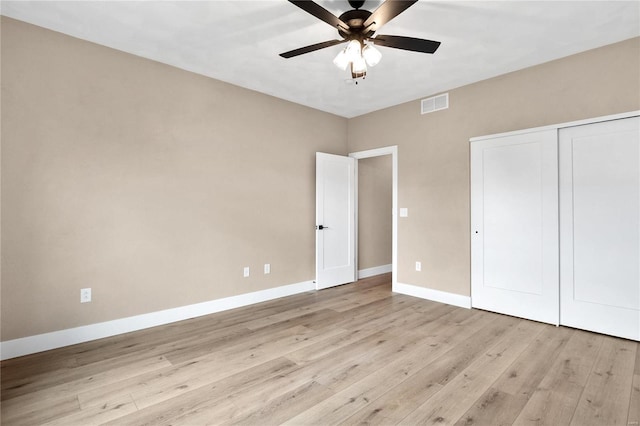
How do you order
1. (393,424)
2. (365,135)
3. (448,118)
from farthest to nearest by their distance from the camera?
1. (365,135)
2. (448,118)
3. (393,424)

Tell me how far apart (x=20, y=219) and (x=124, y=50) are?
184 centimetres

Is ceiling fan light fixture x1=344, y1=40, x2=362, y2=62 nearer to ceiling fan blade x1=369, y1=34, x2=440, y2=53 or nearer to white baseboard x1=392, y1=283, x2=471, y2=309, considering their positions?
ceiling fan blade x1=369, y1=34, x2=440, y2=53

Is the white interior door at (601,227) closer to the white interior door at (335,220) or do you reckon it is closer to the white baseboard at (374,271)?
the white interior door at (335,220)

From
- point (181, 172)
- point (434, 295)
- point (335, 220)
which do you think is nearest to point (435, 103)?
point (335, 220)

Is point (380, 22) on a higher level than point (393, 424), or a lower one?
higher

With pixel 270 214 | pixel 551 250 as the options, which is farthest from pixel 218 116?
pixel 551 250

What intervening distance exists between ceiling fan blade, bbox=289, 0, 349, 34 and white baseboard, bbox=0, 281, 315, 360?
10.4 ft

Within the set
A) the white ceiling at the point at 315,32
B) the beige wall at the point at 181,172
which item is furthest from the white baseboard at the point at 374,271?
the white ceiling at the point at 315,32

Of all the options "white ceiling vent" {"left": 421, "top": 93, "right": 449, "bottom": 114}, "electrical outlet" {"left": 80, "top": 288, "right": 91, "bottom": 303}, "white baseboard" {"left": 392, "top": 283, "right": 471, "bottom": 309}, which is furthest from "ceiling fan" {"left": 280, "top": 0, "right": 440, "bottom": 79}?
"white baseboard" {"left": 392, "top": 283, "right": 471, "bottom": 309}

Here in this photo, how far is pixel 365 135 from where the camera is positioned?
5188mm

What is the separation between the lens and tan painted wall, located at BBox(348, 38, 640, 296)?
9.99 feet

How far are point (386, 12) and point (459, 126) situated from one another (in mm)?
2458

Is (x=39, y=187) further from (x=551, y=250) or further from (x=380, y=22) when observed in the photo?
(x=551, y=250)

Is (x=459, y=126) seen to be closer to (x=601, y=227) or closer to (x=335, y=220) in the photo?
(x=601, y=227)
